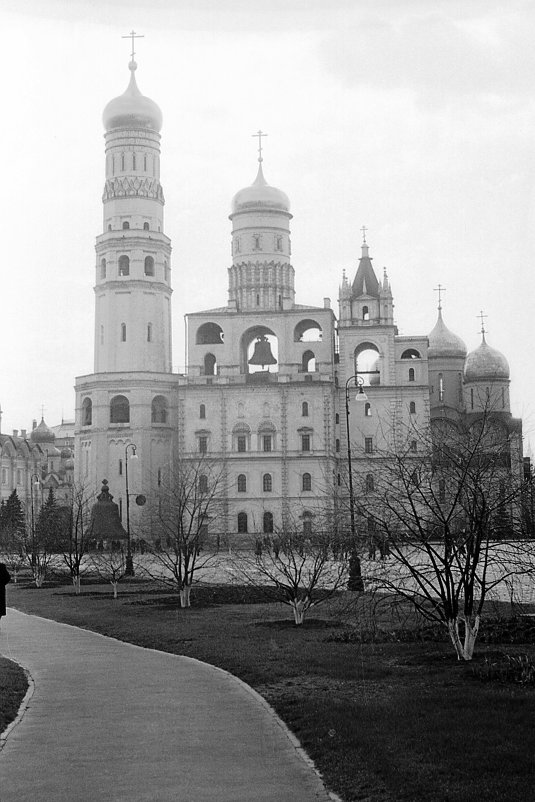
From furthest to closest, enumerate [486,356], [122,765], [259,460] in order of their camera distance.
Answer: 1. [486,356]
2. [259,460]
3. [122,765]

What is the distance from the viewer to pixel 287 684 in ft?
48.1

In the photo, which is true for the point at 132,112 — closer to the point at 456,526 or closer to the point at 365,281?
the point at 365,281

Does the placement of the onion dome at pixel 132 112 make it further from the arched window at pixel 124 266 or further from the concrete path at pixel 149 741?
the concrete path at pixel 149 741

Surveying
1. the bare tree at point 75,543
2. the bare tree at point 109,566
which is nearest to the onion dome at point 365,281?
the bare tree at point 75,543

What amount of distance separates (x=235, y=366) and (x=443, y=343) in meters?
18.4

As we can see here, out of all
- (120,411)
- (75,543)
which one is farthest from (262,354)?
(75,543)

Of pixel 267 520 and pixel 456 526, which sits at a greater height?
pixel 267 520

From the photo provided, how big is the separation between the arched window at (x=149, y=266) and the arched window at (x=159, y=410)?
8728mm

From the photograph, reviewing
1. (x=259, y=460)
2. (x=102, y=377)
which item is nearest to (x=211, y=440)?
(x=259, y=460)

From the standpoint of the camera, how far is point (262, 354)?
83375 mm

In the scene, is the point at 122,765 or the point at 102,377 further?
the point at 102,377

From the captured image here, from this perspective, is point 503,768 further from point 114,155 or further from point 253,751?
point 114,155

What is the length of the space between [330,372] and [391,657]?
203 feet

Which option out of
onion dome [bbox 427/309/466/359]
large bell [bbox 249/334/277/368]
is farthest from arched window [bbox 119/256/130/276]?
onion dome [bbox 427/309/466/359]
